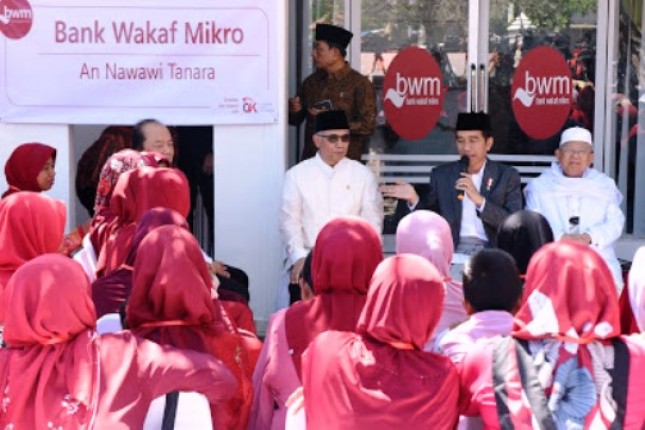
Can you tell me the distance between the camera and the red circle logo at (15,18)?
6.58 metres

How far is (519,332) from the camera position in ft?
11.0

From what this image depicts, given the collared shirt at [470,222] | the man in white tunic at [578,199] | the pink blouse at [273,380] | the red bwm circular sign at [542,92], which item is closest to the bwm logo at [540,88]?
the red bwm circular sign at [542,92]

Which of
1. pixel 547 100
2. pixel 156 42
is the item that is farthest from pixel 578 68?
pixel 156 42

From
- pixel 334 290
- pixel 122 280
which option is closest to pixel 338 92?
pixel 122 280

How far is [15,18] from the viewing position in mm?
6582

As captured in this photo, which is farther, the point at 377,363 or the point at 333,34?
the point at 333,34

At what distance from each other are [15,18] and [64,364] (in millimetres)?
3761

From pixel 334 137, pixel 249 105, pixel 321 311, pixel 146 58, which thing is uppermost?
pixel 146 58

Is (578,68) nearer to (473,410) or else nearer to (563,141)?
(563,141)

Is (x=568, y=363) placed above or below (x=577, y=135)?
A: below

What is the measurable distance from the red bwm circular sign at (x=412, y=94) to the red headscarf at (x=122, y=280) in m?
3.41

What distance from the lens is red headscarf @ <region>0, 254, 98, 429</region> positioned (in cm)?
326

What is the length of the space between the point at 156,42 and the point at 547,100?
9.24 ft

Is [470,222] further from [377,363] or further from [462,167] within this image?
[377,363]
